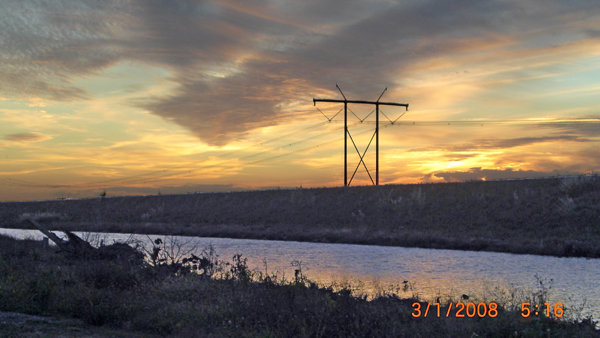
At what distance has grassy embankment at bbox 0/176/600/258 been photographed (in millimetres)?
31188

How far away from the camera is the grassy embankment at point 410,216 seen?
31188 mm

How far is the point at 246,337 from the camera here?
9.70m

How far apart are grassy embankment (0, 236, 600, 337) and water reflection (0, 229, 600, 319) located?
10.4 ft

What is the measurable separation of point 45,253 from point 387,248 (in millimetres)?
22490

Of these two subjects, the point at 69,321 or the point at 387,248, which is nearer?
the point at 69,321

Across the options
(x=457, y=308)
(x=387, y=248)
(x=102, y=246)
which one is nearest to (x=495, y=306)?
(x=457, y=308)

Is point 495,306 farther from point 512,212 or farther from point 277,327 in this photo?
point 512,212

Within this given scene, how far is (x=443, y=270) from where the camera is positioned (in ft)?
71.8

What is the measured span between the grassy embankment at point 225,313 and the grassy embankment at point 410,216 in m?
19.6
